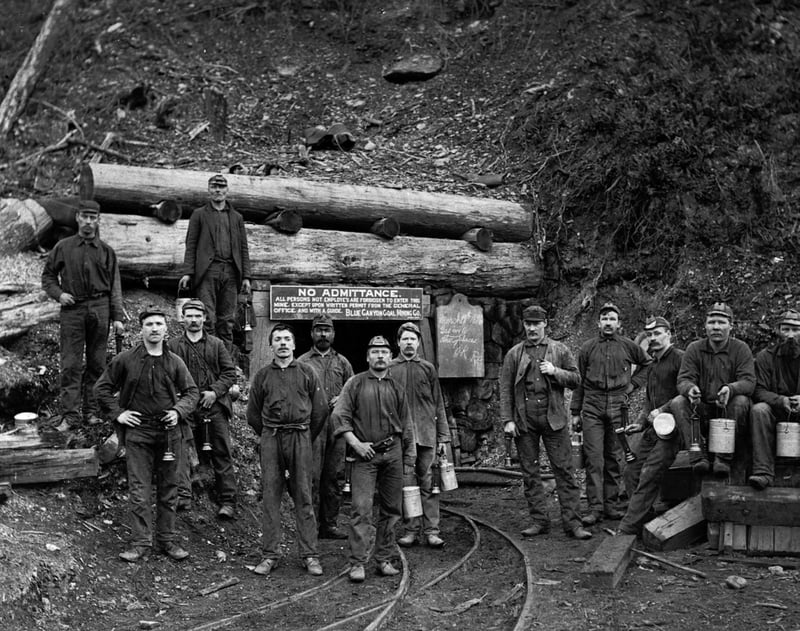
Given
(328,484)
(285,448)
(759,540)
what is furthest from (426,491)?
(759,540)

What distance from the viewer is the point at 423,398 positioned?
29.4 feet

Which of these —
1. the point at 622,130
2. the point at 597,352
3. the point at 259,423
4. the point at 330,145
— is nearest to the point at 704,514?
the point at 597,352

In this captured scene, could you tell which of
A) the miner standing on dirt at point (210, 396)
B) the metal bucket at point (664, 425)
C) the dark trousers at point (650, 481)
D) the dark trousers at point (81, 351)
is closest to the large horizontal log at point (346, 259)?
the dark trousers at point (81, 351)

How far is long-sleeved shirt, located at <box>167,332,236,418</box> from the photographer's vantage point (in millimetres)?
8688

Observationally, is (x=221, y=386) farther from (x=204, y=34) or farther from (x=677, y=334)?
(x=204, y=34)

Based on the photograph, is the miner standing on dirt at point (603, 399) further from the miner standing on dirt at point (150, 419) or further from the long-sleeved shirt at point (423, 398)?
the miner standing on dirt at point (150, 419)

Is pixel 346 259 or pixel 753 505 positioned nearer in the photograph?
pixel 753 505

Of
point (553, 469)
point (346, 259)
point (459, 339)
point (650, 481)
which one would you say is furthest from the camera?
point (459, 339)

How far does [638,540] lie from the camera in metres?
8.34

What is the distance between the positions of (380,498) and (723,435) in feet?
9.69

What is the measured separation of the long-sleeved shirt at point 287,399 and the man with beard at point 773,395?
367 cm

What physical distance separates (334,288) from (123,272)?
2793 mm

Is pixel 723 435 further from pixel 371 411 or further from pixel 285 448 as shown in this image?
pixel 285 448

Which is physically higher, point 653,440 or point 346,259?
point 346,259
